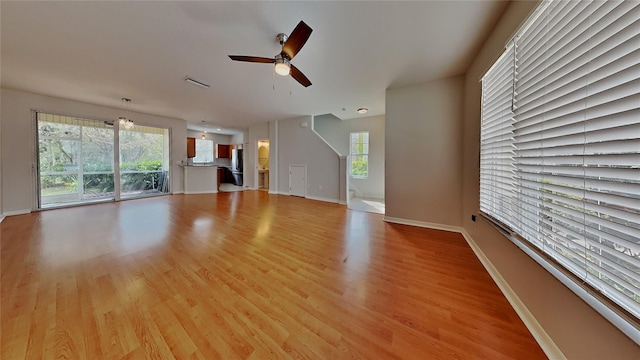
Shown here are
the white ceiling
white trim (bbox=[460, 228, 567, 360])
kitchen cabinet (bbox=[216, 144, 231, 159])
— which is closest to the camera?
white trim (bbox=[460, 228, 567, 360])

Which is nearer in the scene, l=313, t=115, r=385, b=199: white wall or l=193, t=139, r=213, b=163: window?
l=313, t=115, r=385, b=199: white wall

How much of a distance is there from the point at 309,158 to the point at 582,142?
5.72m

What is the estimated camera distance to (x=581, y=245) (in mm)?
1047

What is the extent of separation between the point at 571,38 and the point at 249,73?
3.63 metres

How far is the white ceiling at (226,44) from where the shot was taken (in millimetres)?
1954

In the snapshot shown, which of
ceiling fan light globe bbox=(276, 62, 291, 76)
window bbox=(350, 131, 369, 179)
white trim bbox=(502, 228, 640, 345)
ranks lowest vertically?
white trim bbox=(502, 228, 640, 345)

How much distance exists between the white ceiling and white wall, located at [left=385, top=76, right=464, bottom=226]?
310mm

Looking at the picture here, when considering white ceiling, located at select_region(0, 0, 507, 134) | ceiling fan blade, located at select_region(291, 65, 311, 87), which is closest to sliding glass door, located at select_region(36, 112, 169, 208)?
white ceiling, located at select_region(0, 0, 507, 134)

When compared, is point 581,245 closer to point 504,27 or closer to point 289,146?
point 504,27

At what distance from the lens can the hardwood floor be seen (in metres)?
1.22

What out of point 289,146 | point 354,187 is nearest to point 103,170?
point 289,146

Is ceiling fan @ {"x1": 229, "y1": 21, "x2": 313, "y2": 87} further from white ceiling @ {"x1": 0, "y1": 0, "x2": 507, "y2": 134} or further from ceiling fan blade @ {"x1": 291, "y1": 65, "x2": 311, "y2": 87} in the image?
white ceiling @ {"x1": 0, "y1": 0, "x2": 507, "y2": 134}

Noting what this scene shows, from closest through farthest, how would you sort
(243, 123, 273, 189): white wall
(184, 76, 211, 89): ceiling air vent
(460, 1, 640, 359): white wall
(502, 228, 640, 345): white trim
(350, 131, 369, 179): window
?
(502, 228, 640, 345): white trim, (460, 1, 640, 359): white wall, (184, 76, 211, 89): ceiling air vent, (350, 131, 369, 179): window, (243, 123, 273, 189): white wall

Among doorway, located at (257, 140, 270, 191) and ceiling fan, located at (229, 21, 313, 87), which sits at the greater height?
ceiling fan, located at (229, 21, 313, 87)
